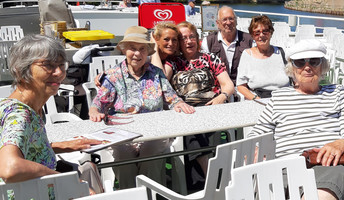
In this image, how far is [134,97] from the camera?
9.94ft

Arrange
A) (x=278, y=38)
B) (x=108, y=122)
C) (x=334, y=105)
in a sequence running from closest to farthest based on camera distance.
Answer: (x=334, y=105)
(x=108, y=122)
(x=278, y=38)

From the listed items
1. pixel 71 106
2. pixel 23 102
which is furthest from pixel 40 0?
pixel 23 102

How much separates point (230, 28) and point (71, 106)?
1.82m

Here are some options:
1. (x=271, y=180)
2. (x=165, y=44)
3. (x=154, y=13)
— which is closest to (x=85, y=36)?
(x=154, y=13)

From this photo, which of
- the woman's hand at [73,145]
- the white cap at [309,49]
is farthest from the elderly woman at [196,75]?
the woman's hand at [73,145]

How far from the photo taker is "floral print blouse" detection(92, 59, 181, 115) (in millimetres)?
2994

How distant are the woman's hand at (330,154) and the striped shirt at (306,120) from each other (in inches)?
6.3

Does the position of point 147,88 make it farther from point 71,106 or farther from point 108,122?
point 71,106

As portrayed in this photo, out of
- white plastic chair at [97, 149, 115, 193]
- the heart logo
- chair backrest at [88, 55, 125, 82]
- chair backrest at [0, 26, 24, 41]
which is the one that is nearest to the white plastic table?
white plastic chair at [97, 149, 115, 193]

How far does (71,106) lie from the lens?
4133mm

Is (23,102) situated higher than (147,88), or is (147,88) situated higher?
(23,102)

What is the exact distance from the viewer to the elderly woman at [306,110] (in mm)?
2402

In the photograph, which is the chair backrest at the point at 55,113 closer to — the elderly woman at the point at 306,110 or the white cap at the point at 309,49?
the elderly woman at the point at 306,110

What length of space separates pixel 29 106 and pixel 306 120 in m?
1.55
